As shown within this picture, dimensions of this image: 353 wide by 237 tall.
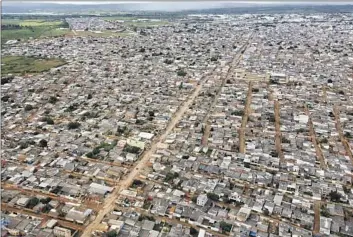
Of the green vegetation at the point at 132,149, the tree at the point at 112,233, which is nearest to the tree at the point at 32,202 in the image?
the tree at the point at 112,233

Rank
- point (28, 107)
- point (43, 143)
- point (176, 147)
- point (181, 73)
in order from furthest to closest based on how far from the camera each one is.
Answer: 1. point (181, 73)
2. point (28, 107)
3. point (43, 143)
4. point (176, 147)

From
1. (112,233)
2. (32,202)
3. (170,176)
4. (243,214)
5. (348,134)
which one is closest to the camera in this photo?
(112,233)

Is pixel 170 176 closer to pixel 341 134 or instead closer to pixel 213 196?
pixel 213 196

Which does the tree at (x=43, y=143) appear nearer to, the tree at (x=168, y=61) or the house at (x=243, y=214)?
the house at (x=243, y=214)

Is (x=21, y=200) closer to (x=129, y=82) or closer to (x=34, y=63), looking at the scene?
(x=129, y=82)

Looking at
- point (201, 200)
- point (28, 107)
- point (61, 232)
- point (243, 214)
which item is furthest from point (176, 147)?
point (28, 107)

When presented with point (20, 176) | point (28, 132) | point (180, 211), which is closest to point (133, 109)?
point (28, 132)

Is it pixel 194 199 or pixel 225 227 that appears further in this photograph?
pixel 194 199
